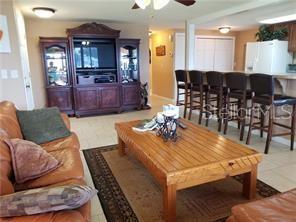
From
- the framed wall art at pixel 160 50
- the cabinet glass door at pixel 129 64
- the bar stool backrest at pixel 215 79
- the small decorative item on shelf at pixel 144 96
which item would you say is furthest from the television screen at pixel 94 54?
the bar stool backrest at pixel 215 79

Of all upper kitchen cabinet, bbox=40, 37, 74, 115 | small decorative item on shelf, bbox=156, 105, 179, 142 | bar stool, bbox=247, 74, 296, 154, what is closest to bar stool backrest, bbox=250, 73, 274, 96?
bar stool, bbox=247, 74, 296, 154

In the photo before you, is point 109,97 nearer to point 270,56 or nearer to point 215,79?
point 215,79

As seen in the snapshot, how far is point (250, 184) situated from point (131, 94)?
4.16 m

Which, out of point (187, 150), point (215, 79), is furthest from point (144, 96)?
point (187, 150)

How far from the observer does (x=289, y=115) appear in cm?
346

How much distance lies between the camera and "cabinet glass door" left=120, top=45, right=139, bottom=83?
19.1 ft

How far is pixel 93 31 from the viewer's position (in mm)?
5254

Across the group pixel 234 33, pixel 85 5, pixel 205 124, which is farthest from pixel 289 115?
pixel 234 33

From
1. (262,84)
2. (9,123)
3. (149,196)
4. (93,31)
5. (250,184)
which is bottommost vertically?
(149,196)

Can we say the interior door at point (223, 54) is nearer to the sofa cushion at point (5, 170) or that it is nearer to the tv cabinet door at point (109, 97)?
the tv cabinet door at point (109, 97)

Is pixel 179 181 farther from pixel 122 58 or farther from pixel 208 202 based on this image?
pixel 122 58

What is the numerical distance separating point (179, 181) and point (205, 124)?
9.93ft

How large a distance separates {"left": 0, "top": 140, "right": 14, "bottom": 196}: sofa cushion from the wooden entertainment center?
385cm

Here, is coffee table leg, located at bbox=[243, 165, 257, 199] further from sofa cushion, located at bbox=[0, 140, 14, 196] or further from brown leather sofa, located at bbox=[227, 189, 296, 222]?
sofa cushion, located at bbox=[0, 140, 14, 196]
